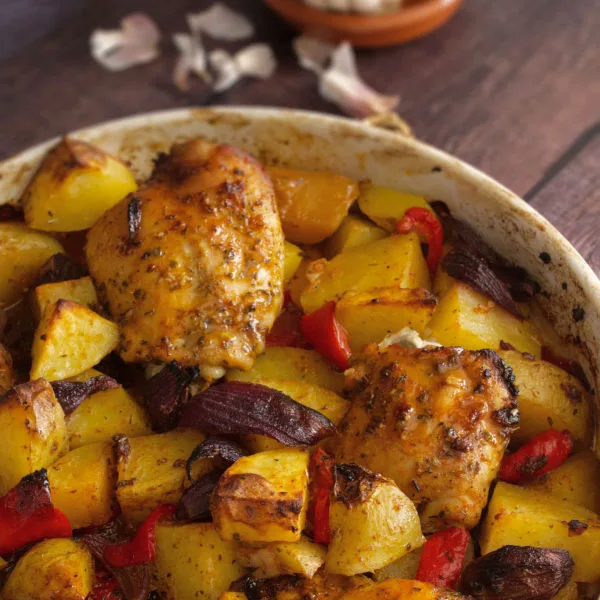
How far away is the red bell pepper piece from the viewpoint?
82.2 inches

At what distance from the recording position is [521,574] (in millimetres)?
1976

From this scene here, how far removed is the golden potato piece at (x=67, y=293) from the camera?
248cm

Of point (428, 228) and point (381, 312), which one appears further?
point (428, 228)

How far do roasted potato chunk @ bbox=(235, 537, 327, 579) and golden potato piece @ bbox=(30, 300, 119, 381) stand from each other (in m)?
0.68

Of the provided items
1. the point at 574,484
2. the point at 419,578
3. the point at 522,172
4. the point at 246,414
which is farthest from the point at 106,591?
the point at 522,172

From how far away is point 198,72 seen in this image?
167 inches

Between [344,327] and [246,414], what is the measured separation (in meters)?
0.43

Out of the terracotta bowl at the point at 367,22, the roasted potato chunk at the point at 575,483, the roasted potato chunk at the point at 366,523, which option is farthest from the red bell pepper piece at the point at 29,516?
the terracotta bowl at the point at 367,22

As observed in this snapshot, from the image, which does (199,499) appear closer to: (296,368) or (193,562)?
(193,562)

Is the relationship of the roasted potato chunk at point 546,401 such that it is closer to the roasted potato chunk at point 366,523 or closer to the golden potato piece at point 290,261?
the roasted potato chunk at point 366,523

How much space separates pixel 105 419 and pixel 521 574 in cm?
114

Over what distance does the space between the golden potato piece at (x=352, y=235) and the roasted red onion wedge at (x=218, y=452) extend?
0.80 meters

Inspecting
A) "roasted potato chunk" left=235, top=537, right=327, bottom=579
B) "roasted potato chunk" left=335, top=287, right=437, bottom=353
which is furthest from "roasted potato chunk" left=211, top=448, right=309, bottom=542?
"roasted potato chunk" left=335, top=287, right=437, bottom=353

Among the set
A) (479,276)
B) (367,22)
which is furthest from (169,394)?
(367,22)
